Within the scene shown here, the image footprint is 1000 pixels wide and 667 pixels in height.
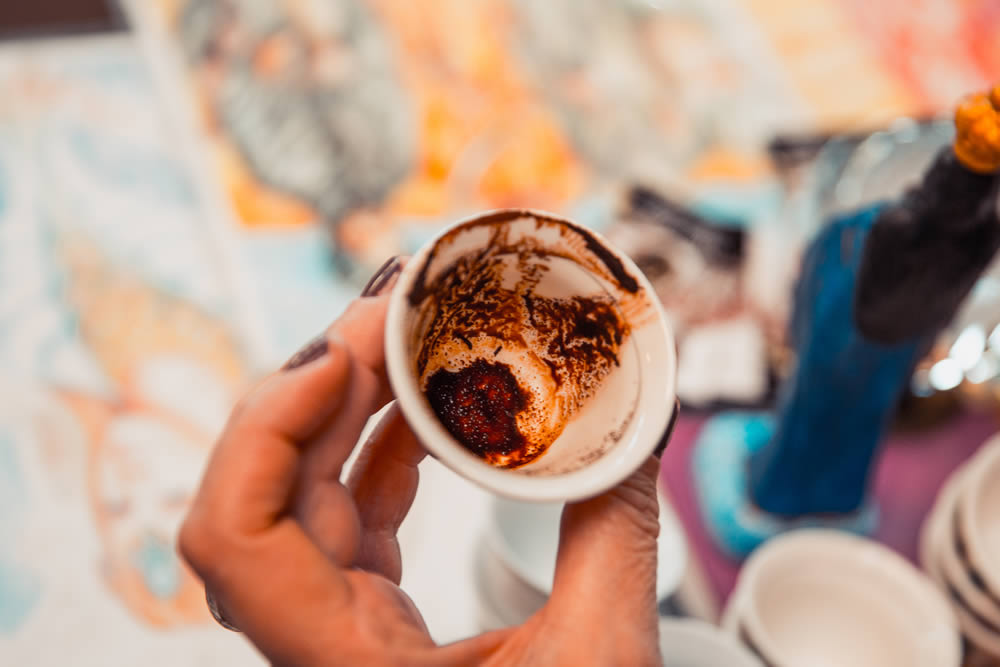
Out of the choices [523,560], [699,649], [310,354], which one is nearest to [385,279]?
[310,354]

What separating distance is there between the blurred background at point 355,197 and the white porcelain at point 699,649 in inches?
8.4

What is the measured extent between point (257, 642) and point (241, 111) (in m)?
1.00

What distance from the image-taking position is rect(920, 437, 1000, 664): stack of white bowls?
2.51 ft

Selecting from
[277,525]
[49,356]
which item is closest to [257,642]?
[277,525]

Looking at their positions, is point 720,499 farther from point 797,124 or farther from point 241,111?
point 241,111

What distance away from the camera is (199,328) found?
1.06 m

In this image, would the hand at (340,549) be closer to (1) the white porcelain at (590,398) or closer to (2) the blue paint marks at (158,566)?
(1) the white porcelain at (590,398)

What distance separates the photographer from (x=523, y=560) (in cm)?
70

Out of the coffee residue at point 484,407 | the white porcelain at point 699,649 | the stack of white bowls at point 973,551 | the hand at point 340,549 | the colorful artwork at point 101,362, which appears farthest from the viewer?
the colorful artwork at point 101,362

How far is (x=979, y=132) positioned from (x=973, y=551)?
1.53ft

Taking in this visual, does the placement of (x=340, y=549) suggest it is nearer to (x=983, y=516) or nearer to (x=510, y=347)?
(x=510, y=347)

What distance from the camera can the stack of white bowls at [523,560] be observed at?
0.67 meters

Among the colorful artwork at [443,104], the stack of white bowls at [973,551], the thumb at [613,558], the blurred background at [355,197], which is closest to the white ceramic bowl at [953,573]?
the stack of white bowls at [973,551]

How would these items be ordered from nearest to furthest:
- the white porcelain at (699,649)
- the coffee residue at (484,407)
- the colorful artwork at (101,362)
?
1. the coffee residue at (484,407)
2. the white porcelain at (699,649)
3. the colorful artwork at (101,362)
